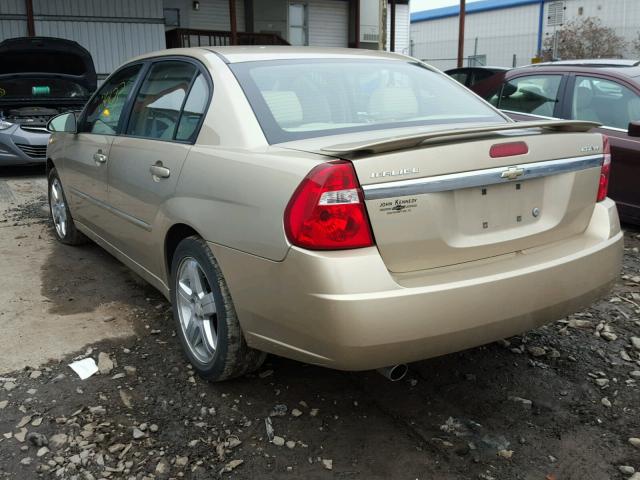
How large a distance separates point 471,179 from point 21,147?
25.3 feet

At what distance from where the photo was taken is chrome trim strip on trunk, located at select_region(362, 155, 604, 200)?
2348mm

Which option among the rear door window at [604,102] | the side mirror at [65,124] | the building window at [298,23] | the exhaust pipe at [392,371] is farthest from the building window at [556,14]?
the exhaust pipe at [392,371]

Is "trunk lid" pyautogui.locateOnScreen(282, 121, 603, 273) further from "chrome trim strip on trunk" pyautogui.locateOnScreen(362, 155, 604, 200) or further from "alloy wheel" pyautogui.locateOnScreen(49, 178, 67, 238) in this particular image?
"alloy wheel" pyautogui.locateOnScreen(49, 178, 67, 238)

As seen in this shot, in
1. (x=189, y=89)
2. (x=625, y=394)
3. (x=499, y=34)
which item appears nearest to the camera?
(x=625, y=394)

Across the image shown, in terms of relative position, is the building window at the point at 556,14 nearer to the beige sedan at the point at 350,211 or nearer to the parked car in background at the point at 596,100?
the parked car in background at the point at 596,100

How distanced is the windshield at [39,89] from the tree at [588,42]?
24832mm

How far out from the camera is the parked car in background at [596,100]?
5.59 m

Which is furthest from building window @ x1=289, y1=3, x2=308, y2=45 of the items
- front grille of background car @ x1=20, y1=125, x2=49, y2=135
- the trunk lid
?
the trunk lid

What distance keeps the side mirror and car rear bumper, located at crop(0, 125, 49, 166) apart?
3915mm

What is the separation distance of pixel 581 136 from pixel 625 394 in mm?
1239

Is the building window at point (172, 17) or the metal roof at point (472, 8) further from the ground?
the metal roof at point (472, 8)

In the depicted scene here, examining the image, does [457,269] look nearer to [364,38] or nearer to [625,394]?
[625,394]

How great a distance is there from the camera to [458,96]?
3.53m

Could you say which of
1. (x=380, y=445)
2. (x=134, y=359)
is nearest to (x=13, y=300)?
(x=134, y=359)
